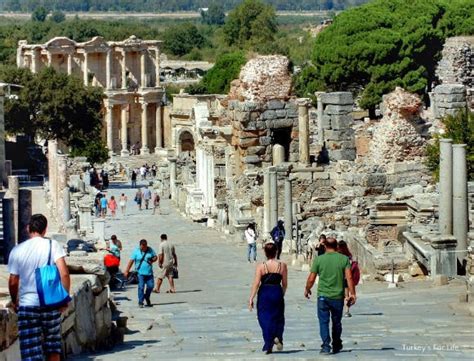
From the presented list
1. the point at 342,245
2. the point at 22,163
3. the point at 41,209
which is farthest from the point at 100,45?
the point at 342,245

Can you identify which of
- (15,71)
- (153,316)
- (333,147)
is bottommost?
(153,316)

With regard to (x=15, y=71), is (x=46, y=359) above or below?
below

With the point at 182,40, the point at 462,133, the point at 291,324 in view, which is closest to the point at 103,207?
the point at 462,133

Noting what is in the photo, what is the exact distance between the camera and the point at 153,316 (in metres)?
18.0

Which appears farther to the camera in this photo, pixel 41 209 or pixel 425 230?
pixel 41 209

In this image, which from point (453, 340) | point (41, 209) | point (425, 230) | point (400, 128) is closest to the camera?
point (453, 340)

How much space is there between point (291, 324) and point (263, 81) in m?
18.6

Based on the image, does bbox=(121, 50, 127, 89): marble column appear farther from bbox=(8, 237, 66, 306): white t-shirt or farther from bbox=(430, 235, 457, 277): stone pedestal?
bbox=(8, 237, 66, 306): white t-shirt

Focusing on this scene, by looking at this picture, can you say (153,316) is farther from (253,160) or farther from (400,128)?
(253,160)

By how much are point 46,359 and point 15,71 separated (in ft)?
222

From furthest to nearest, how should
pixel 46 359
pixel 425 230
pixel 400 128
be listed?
pixel 400 128 → pixel 425 230 → pixel 46 359

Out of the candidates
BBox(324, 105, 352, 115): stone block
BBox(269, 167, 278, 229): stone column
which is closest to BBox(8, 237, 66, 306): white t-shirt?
BBox(269, 167, 278, 229): stone column

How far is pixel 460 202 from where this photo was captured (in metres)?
20.9

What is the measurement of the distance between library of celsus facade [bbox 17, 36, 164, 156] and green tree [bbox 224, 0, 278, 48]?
20.6 metres
